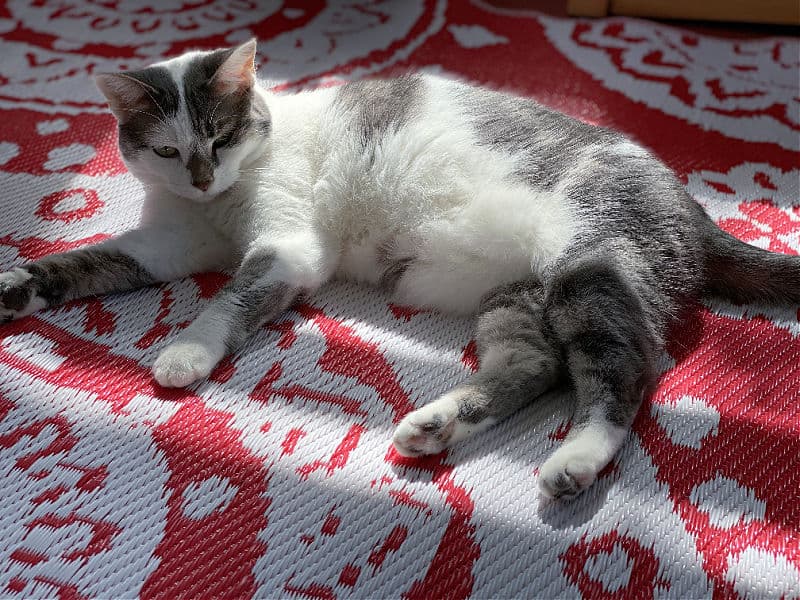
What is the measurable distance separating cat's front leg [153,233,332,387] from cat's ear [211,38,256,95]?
249 mm

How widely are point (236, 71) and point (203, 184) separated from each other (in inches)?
7.3

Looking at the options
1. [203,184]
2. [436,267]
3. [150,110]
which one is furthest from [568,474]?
[150,110]

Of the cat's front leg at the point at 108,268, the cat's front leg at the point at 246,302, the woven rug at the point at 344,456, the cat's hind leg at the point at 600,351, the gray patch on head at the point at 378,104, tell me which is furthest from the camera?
the gray patch on head at the point at 378,104

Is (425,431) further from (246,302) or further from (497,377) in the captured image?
(246,302)

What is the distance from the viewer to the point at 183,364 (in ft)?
3.28

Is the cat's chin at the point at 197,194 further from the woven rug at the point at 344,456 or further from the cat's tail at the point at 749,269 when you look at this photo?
the cat's tail at the point at 749,269

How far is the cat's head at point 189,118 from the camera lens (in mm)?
1129

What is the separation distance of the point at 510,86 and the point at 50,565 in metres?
1.44

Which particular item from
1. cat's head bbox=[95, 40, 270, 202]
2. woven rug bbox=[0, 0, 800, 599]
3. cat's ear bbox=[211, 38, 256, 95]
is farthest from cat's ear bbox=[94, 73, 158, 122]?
woven rug bbox=[0, 0, 800, 599]

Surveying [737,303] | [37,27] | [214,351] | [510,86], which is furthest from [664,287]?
[37,27]

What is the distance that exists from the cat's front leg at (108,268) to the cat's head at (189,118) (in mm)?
98

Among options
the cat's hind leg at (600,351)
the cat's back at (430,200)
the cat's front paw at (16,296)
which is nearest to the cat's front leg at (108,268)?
the cat's front paw at (16,296)

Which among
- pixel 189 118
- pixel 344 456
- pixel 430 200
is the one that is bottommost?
pixel 344 456

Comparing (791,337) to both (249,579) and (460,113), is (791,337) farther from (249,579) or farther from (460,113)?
(249,579)
